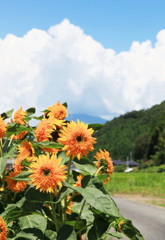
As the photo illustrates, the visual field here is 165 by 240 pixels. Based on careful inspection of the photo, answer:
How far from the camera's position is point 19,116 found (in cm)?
278

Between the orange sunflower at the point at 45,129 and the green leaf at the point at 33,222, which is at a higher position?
the orange sunflower at the point at 45,129

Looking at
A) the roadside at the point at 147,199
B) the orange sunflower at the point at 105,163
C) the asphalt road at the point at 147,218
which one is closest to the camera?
the orange sunflower at the point at 105,163

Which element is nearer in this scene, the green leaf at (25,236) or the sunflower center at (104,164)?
the green leaf at (25,236)

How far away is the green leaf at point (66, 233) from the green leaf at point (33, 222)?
148 millimetres

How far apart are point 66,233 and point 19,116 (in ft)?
3.55

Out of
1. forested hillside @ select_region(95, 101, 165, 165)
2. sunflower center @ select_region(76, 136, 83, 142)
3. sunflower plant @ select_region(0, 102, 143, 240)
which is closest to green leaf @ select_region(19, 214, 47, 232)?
sunflower plant @ select_region(0, 102, 143, 240)

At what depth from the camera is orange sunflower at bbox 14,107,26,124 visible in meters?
2.74

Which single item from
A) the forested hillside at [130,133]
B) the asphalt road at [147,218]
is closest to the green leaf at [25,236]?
the asphalt road at [147,218]

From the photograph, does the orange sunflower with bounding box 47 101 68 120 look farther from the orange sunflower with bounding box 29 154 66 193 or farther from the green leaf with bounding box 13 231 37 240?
the green leaf with bounding box 13 231 37 240

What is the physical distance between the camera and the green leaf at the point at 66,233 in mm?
2081

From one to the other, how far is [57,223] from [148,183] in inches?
600

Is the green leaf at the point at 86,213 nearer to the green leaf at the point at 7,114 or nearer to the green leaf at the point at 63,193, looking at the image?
the green leaf at the point at 63,193

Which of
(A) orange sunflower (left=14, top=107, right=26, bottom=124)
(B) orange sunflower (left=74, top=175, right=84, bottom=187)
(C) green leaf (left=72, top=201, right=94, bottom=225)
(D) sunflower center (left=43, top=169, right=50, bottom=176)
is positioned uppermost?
(A) orange sunflower (left=14, top=107, right=26, bottom=124)

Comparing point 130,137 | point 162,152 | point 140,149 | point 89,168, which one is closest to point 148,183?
point 89,168
